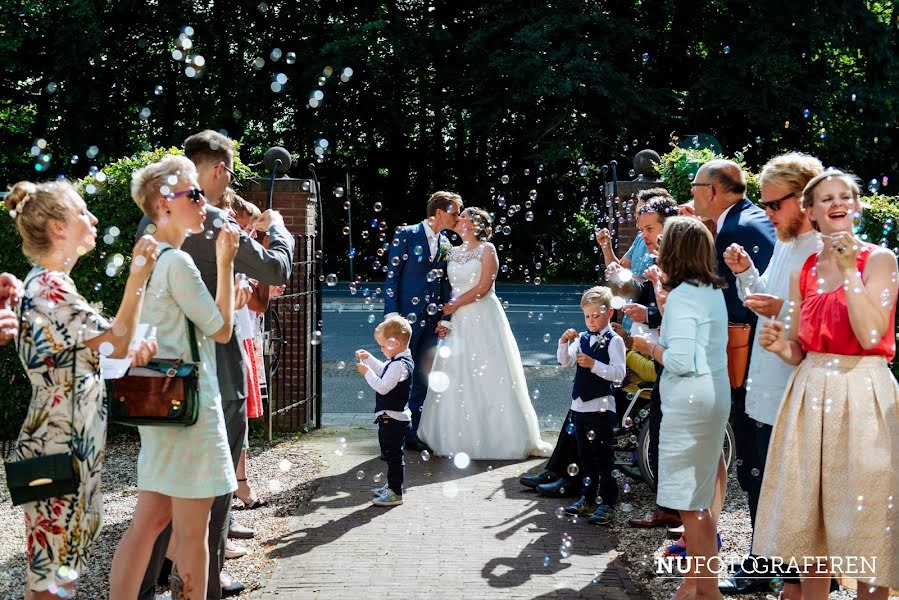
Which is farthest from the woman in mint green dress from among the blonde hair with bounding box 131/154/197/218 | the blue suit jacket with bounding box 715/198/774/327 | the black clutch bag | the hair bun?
the blue suit jacket with bounding box 715/198/774/327

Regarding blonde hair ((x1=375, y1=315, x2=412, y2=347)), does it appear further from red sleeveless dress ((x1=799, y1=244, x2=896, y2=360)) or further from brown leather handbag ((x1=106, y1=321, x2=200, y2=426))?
red sleeveless dress ((x1=799, y1=244, x2=896, y2=360))

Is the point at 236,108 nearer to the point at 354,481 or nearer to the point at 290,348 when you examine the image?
the point at 290,348

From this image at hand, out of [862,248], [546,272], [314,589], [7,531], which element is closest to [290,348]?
[7,531]

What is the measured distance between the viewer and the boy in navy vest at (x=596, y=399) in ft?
19.7

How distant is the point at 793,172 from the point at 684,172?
13.0ft

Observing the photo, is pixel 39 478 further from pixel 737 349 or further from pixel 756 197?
pixel 756 197

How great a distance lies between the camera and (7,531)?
228 inches

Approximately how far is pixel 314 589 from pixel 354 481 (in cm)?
226

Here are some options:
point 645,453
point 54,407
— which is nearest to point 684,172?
point 645,453

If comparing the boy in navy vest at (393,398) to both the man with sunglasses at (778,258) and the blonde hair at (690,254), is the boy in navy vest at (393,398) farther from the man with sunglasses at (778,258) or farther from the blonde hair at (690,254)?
the man with sunglasses at (778,258)

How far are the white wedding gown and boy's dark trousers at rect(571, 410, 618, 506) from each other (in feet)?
5.34

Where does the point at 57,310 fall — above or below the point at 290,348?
above

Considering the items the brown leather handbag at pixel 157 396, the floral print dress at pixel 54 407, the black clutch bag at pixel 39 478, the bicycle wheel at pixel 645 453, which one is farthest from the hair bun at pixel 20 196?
the bicycle wheel at pixel 645 453

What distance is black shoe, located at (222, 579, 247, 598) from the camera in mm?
4625
